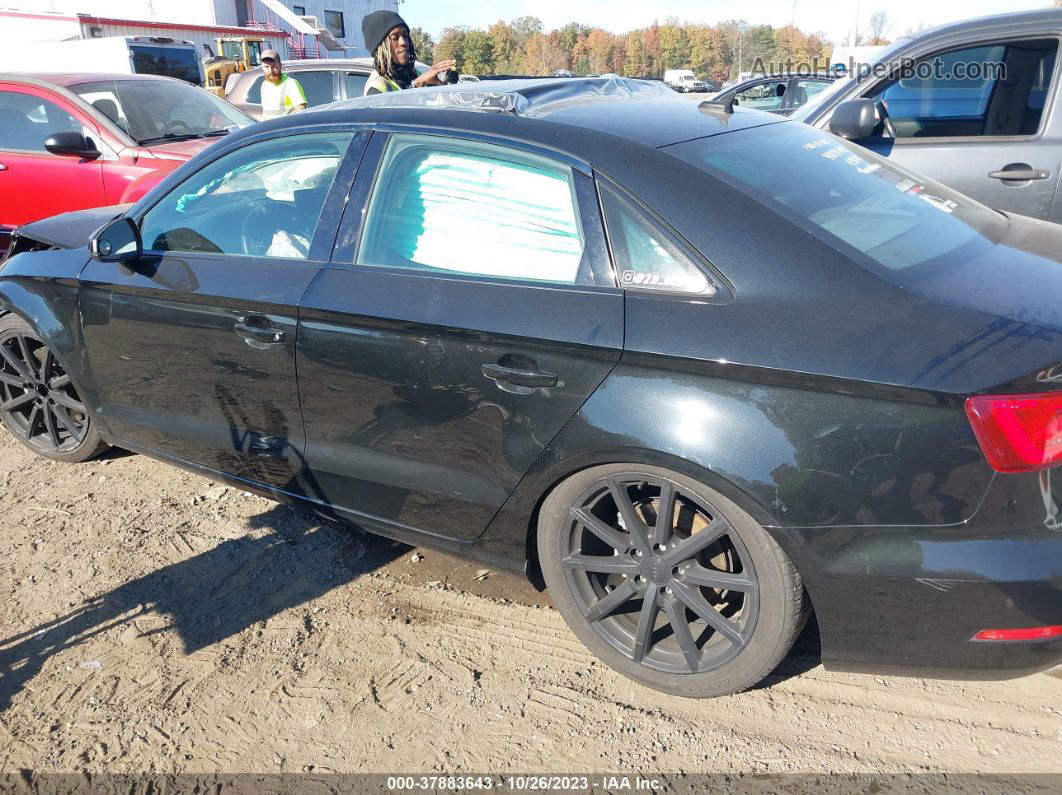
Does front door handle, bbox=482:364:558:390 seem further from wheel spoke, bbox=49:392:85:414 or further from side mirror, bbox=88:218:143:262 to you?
wheel spoke, bbox=49:392:85:414

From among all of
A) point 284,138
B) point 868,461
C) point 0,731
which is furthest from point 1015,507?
point 0,731

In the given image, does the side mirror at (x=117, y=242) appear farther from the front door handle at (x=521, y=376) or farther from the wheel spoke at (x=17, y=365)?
the front door handle at (x=521, y=376)

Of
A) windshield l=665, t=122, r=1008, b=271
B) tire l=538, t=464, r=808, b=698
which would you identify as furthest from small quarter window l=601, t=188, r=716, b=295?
tire l=538, t=464, r=808, b=698

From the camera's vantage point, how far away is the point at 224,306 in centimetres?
317

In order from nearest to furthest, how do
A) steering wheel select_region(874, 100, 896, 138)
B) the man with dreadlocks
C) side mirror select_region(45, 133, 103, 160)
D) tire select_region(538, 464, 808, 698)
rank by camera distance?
tire select_region(538, 464, 808, 698) → steering wheel select_region(874, 100, 896, 138) → the man with dreadlocks → side mirror select_region(45, 133, 103, 160)

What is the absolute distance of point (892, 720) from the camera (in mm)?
2523

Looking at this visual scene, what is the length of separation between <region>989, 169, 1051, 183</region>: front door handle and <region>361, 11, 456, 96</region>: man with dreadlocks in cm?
340

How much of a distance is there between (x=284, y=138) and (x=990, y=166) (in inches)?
130

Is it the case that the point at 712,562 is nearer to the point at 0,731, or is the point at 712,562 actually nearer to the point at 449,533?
the point at 449,533

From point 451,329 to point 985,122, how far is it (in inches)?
138

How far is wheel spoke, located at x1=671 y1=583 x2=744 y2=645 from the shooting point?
8.12 ft

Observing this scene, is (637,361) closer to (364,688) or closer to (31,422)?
(364,688)

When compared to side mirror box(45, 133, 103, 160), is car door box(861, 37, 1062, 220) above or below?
above

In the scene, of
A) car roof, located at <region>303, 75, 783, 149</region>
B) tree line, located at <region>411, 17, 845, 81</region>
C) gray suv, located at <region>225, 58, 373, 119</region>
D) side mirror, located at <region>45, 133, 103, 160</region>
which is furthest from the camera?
tree line, located at <region>411, 17, 845, 81</region>
